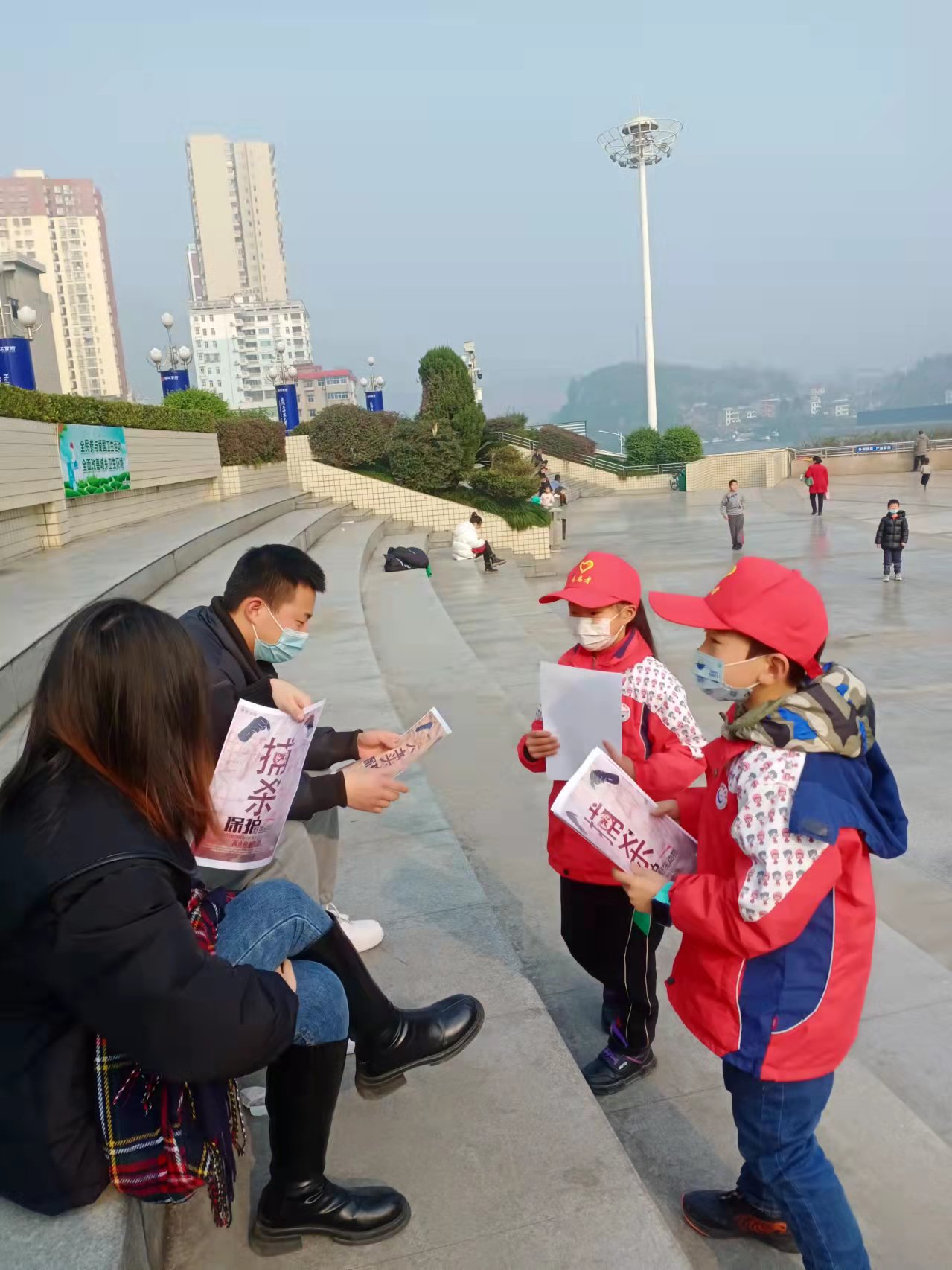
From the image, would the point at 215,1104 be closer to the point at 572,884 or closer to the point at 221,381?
the point at 572,884

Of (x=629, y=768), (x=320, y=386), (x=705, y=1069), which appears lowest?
(x=705, y=1069)

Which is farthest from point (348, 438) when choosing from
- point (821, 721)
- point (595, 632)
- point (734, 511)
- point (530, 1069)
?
point (821, 721)

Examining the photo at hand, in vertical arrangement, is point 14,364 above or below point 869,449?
above

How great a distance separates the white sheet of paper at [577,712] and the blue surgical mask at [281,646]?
95cm

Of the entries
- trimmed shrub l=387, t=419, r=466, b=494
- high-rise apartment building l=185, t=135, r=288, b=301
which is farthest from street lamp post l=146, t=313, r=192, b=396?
high-rise apartment building l=185, t=135, r=288, b=301

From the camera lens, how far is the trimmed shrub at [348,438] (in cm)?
2220

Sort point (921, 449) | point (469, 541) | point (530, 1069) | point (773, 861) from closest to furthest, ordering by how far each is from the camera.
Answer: point (773, 861), point (530, 1069), point (469, 541), point (921, 449)

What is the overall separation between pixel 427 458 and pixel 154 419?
21.0 feet

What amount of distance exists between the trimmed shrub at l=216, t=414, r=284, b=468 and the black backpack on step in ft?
27.1

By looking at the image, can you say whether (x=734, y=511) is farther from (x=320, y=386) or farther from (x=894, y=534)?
(x=320, y=386)

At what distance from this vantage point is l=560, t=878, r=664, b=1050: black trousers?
277 centimetres

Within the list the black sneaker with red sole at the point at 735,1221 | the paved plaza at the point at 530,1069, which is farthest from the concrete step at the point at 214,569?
the black sneaker with red sole at the point at 735,1221

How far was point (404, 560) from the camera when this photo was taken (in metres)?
13.8

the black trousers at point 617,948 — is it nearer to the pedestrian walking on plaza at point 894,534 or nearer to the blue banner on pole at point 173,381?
the pedestrian walking on plaza at point 894,534
